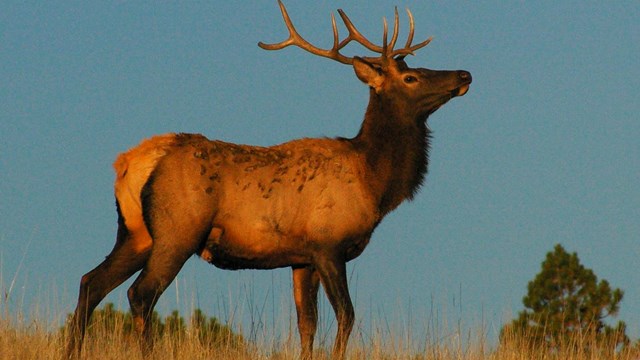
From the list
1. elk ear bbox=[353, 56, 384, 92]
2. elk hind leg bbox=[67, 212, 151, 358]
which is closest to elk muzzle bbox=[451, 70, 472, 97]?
elk ear bbox=[353, 56, 384, 92]

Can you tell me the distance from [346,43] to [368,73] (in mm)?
1149

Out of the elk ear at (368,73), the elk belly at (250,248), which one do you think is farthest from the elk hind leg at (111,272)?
the elk ear at (368,73)

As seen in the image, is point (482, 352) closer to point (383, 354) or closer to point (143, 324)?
point (383, 354)

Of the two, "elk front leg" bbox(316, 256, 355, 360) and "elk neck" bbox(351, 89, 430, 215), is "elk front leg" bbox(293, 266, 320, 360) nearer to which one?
"elk front leg" bbox(316, 256, 355, 360)

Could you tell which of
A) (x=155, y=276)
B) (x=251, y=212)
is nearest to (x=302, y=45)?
(x=251, y=212)

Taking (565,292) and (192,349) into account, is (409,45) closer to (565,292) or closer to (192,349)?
(192,349)

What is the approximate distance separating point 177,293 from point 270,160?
1.49m

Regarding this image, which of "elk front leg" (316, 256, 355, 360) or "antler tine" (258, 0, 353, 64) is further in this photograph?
"antler tine" (258, 0, 353, 64)

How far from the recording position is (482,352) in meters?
9.45

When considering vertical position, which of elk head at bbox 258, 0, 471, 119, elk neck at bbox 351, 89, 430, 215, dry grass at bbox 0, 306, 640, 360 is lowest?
dry grass at bbox 0, 306, 640, 360

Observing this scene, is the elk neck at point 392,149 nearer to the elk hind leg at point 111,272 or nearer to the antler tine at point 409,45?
the antler tine at point 409,45

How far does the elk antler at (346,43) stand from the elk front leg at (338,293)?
2303mm

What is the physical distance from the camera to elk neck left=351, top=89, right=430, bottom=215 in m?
10.3

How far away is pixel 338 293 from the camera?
374 inches
